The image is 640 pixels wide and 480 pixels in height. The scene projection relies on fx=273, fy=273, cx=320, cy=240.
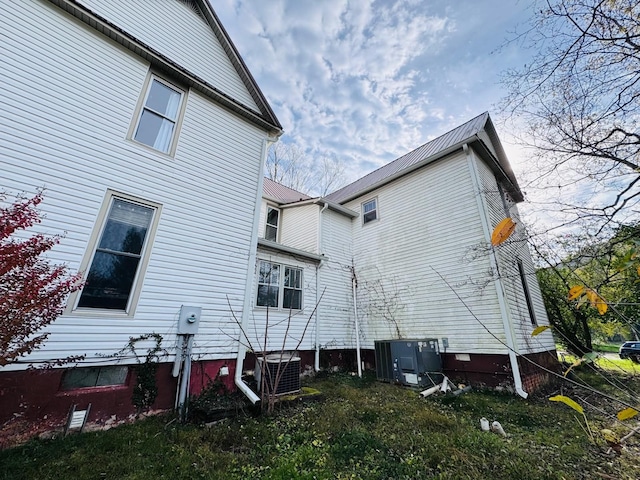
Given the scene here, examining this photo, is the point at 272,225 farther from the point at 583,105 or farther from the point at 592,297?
the point at 592,297

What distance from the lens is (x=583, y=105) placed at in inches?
159

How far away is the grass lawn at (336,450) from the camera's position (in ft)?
10.2

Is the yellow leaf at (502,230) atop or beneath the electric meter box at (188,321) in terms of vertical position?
atop

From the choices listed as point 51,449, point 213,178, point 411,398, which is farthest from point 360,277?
point 51,449

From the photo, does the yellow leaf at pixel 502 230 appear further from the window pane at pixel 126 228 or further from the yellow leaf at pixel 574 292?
the window pane at pixel 126 228

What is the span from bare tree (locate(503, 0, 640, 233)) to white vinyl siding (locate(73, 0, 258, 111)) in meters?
6.07

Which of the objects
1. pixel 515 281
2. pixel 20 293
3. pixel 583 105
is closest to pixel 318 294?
pixel 515 281

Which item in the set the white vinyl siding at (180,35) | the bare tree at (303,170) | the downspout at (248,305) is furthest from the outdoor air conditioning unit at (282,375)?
the bare tree at (303,170)

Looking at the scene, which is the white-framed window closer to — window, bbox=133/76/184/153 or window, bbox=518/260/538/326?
window, bbox=133/76/184/153

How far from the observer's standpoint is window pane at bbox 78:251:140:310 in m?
4.32

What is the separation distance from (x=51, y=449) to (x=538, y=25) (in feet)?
25.8

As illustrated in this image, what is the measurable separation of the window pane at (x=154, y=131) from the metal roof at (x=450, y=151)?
7175 millimetres

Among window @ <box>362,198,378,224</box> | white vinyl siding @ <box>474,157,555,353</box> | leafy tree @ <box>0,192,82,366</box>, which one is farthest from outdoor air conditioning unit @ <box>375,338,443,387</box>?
leafy tree @ <box>0,192,82,366</box>

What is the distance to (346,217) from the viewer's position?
11391 millimetres
